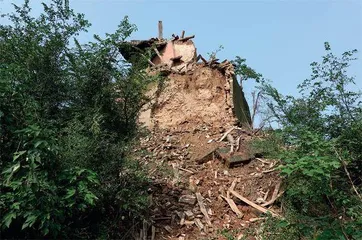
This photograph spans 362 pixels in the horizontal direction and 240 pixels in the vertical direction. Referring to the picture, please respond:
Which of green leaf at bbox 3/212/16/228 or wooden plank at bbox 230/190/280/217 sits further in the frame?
wooden plank at bbox 230/190/280/217

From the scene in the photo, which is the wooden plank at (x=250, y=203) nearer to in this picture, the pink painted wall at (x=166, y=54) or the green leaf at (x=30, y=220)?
the green leaf at (x=30, y=220)

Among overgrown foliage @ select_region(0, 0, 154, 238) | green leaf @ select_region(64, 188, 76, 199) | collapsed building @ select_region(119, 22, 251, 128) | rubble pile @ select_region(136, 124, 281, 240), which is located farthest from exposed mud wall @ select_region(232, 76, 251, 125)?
green leaf @ select_region(64, 188, 76, 199)

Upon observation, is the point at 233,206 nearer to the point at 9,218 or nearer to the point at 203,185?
the point at 203,185

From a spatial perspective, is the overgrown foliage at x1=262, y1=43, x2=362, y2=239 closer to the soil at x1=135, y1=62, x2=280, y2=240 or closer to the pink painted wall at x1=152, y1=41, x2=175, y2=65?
the soil at x1=135, y1=62, x2=280, y2=240

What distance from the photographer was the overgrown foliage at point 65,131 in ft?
16.5

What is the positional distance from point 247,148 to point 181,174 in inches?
80.7

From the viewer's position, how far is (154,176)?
8.42 metres

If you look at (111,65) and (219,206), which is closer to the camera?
(111,65)

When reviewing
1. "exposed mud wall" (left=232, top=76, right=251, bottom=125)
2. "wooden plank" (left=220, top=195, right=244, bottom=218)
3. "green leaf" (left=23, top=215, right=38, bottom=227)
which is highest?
"exposed mud wall" (left=232, top=76, right=251, bottom=125)

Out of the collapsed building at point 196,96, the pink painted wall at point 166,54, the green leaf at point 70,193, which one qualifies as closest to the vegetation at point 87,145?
the green leaf at point 70,193

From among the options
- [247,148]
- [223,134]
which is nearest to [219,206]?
[247,148]

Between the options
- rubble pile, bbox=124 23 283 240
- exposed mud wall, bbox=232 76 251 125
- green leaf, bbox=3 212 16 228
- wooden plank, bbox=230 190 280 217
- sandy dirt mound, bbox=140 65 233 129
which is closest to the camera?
green leaf, bbox=3 212 16 228

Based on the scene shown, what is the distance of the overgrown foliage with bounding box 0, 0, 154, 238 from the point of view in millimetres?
5039

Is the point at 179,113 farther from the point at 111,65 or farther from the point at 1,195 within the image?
the point at 1,195
